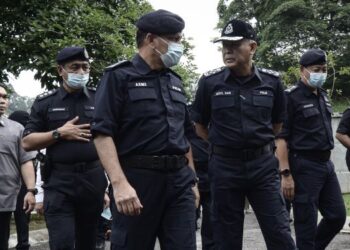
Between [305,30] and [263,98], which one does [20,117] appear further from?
[305,30]

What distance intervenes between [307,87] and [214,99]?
140cm

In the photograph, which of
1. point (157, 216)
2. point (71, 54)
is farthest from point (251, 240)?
point (157, 216)

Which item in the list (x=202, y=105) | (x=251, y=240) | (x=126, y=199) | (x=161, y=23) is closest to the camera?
(x=126, y=199)

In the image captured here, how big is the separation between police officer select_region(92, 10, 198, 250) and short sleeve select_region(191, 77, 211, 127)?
109cm

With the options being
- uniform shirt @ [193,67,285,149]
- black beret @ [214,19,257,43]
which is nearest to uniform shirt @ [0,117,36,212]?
uniform shirt @ [193,67,285,149]

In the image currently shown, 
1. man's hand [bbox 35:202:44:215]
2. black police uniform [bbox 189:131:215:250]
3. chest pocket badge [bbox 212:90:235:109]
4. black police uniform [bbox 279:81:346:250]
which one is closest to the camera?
chest pocket badge [bbox 212:90:235:109]

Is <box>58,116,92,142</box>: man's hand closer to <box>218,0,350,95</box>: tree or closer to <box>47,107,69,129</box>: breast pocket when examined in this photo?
<box>47,107,69,129</box>: breast pocket

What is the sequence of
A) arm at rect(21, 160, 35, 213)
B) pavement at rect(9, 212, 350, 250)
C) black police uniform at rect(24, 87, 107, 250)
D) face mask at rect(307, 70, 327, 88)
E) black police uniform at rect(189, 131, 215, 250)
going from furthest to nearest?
pavement at rect(9, 212, 350, 250) → black police uniform at rect(189, 131, 215, 250) → face mask at rect(307, 70, 327, 88) → arm at rect(21, 160, 35, 213) → black police uniform at rect(24, 87, 107, 250)

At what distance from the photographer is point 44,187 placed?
4.81 m

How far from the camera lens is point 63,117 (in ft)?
16.0

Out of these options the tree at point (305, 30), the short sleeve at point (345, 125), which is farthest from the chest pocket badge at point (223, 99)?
the tree at point (305, 30)

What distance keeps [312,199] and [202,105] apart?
1.42 metres

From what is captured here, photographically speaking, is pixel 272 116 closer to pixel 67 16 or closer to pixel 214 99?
pixel 214 99

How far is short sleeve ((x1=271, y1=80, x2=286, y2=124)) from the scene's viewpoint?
4711mm
